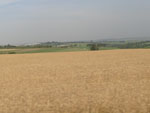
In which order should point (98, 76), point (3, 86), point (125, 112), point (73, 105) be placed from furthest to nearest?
point (98, 76), point (3, 86), point (73, 105), point (125, 112)

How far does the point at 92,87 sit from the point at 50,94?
280 centimetres

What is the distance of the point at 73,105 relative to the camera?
30.3ft

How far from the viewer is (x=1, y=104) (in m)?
9.82

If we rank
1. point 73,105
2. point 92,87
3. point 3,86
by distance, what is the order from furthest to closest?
1. point 3,86
2. point 92,87
3. point 73,105

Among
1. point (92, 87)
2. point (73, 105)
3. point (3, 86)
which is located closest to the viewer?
point (73, 105)

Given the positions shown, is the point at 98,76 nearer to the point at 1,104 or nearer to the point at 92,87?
the point at 92,87

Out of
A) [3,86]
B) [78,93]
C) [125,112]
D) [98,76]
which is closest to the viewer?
[125,112]

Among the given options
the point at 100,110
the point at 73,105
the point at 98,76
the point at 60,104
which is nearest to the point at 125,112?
the point at 100,110

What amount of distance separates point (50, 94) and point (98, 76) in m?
5.74

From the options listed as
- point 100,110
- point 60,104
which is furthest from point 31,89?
point 100,110

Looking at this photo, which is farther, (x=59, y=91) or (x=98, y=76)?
(x=98, y=76)

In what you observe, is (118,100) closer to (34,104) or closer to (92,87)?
(92,87)

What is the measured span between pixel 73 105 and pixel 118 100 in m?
2.27

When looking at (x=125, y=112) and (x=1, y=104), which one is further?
(x=1, y=104)
